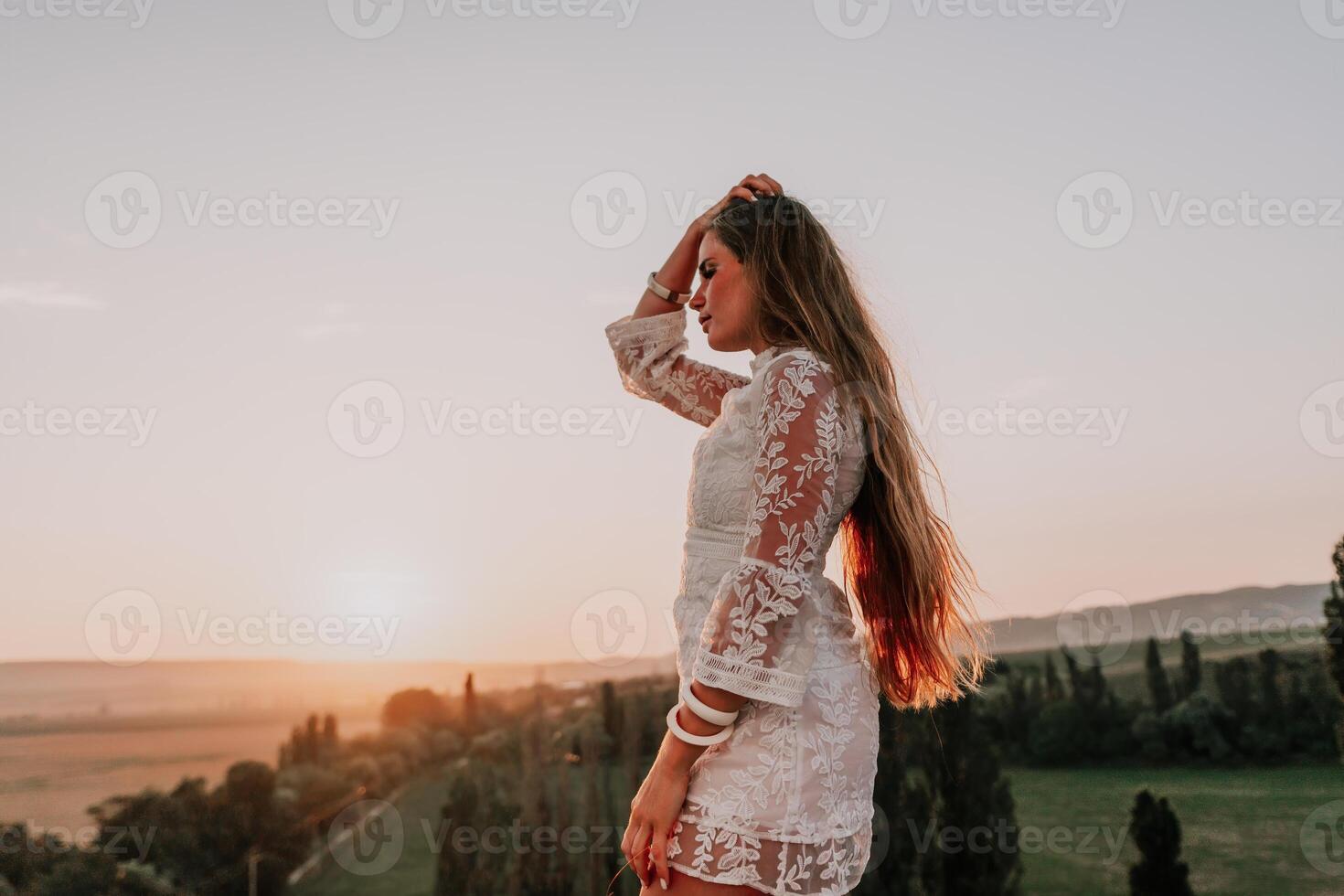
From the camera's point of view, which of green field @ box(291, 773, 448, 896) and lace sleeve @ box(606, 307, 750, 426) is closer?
lace sleeve @ box(606, 307, 750, 426)

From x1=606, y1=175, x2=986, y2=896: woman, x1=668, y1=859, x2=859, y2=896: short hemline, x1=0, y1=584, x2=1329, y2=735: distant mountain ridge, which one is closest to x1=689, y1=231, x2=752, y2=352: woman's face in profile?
x1=606, y1=175, x2=986, y2=896: woman

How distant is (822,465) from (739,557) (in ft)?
0.54

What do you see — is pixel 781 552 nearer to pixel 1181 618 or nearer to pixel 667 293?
pixel 667 293

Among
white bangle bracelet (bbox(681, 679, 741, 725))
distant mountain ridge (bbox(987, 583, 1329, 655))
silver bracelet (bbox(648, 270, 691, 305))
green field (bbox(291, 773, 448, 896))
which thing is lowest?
green field (bbox(291, 773, 448, 896))

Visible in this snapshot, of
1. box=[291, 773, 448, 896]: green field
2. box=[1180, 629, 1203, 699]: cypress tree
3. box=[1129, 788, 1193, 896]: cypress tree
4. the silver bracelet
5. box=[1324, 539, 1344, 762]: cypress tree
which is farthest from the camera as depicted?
box=[1180, 629, 1203, 699]: cypress tree

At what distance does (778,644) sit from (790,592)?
66 mm

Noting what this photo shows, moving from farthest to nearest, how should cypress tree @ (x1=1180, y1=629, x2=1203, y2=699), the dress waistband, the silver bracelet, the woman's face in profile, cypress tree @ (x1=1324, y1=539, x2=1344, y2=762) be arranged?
cypress tree @ (x1=1180, y1=629, x2=1203, y2=699) < cypress tree @ (x1=1324, y1=539, x2=1344, y2=762) < the silver bracelet < the woman's face in profile < the dress waistband

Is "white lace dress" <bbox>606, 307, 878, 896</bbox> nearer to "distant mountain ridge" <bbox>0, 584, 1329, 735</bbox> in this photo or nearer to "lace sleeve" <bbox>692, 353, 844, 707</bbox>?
"lace sleeve" <bbox>692, 353, 844, 707</bbox>

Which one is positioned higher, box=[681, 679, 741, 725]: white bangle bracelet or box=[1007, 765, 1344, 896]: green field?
box=[681, 679, 741, 725]: white bangle bracelet

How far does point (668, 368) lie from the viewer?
2082 millimetres

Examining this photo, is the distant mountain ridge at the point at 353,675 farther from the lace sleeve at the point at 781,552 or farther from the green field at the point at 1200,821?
the lace sleeve at the point at 781,552

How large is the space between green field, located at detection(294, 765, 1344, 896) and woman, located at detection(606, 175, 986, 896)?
5.83m

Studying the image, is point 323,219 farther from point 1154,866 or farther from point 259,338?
point 1154,866

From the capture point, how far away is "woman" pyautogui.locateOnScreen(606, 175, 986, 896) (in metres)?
1.31
